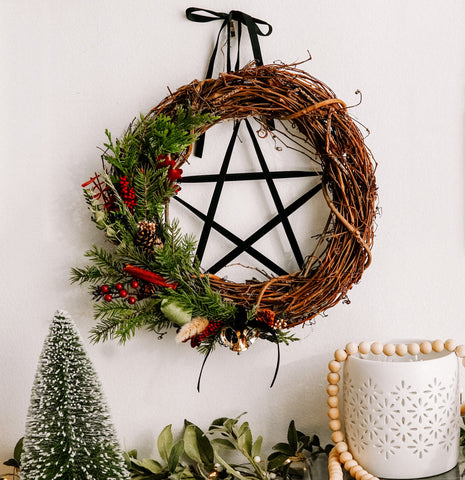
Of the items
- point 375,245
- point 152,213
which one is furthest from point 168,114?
point 375,245

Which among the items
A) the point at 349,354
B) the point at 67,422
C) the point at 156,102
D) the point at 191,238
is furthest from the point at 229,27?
the point at 67,422

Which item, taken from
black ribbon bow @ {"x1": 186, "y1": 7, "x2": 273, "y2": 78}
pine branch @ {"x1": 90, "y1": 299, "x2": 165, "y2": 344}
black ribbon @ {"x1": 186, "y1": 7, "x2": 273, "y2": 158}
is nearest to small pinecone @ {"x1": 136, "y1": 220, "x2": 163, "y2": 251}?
pine branch @ {"x1": 90, "y1": 299, "x2": 165, "y2": 344}

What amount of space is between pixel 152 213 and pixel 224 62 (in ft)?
1.21

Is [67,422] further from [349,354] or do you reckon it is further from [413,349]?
[413,349]

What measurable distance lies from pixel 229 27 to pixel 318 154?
0.33 m

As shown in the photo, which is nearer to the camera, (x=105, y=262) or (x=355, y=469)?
(x=355, y=469)

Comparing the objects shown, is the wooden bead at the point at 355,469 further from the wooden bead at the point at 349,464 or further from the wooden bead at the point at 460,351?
the wooden bead at the point at 460,351

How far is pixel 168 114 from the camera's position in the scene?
42.5 inches

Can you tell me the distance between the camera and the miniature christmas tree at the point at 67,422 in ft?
2.93

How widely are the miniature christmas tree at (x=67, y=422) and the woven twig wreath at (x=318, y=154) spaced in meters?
0.31

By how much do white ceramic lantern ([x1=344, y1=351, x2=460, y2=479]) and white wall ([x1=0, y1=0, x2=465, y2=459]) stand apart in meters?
0.21

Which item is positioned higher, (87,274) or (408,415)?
(87,274)

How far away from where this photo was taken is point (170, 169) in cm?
107

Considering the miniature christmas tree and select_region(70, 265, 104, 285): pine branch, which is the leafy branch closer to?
the miniature christmas tree
